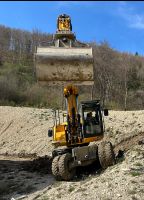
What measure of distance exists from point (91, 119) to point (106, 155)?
1.75 meters

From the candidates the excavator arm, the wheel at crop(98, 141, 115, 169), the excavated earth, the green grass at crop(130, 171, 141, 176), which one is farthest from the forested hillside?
the green grass at crop(130, 171, 141, 176)

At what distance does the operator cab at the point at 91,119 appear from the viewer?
690 inches

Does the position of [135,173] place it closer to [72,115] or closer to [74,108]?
[72,115]

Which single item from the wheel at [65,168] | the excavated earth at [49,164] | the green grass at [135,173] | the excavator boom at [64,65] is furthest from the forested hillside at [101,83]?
the green grass at [135,173]

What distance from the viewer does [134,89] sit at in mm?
58500

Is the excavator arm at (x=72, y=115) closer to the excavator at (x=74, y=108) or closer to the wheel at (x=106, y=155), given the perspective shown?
the excavator at (x=74, y=108)

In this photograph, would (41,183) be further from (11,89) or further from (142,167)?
(11,89)

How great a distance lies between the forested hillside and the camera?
2018 inches

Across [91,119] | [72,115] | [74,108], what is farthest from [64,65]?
[91,119]

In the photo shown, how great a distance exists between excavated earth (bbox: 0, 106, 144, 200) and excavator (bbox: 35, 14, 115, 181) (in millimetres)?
697

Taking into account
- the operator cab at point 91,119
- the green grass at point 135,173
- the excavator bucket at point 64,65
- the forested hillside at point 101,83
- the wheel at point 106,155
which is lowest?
the green grass at point 135,173

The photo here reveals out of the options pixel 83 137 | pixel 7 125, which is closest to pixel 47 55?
pixel 83 137

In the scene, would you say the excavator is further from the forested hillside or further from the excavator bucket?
the forested hillside

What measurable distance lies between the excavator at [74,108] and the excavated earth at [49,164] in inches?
27.4
